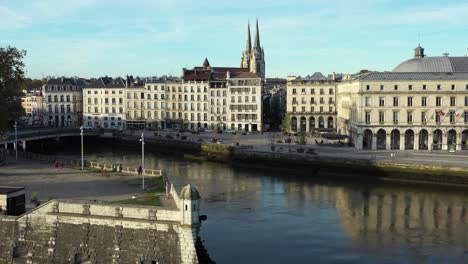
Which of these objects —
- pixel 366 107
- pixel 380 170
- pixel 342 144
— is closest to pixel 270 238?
pixel 380 170

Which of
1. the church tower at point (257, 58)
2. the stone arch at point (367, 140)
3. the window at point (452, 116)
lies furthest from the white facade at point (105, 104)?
the window at point (452, 116)

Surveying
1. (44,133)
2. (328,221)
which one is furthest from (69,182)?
(44,133)

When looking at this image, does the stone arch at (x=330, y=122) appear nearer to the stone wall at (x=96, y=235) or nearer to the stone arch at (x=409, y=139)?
the stone arch at (x=409, y=139)

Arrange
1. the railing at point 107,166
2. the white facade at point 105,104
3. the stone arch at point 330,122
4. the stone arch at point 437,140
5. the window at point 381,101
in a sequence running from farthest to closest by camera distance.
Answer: the white facade at point 105,104
the stone arch at point 330,122
the window at point 381,101
the stone arch at point 437,140
the railing at point 107,166

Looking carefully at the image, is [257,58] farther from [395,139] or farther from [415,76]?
[415,76]

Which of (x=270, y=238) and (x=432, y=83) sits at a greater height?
(x=432, y=83)

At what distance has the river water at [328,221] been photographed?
36.1 metres

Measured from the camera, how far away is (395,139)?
80938mm

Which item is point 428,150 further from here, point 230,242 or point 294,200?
point 230,242

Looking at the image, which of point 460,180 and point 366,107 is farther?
point 366,107

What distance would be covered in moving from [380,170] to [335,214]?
20.4 meters

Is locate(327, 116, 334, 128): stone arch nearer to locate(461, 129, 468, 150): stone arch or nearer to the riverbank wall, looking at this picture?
the riverbank wall

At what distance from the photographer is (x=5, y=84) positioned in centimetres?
5766

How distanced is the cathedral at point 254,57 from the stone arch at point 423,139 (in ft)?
331
